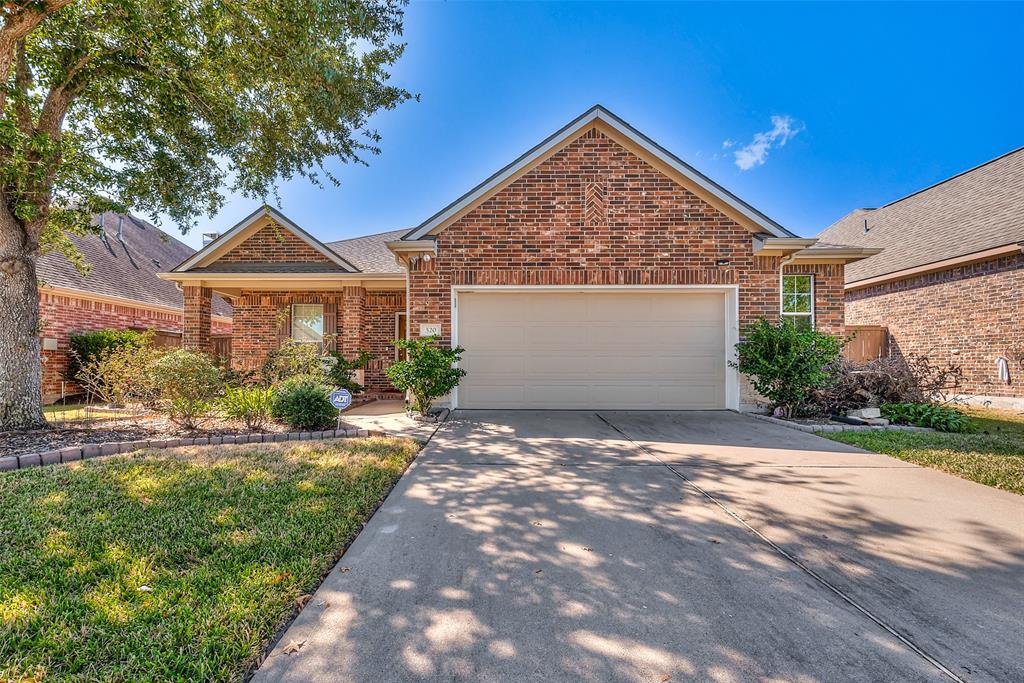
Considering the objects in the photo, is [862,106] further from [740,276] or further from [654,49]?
[740,276]

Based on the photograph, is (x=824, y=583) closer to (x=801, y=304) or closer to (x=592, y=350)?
(x=592, y=350)

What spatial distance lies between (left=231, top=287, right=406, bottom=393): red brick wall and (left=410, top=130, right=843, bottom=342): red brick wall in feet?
11.0

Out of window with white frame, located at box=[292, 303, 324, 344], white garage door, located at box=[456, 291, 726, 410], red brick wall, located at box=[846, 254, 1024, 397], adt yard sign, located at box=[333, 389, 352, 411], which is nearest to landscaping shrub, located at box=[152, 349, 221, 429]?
adt yard sign, located at box=[333, 389, 352, 411]

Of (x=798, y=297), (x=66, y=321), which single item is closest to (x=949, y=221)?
(x=798, y=297)

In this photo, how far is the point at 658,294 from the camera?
865 centimetres

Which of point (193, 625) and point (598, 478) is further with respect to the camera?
point (598, 478)

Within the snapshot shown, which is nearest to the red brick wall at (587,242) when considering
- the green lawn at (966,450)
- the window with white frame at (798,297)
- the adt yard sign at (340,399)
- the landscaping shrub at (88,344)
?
the window with white frame at (798,297)

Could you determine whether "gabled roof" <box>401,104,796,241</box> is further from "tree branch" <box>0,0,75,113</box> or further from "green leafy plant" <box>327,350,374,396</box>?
"tree branch" <box>0,0,75,113</box>

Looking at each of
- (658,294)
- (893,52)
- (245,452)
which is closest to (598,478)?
(245,452)

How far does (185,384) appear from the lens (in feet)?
19.8

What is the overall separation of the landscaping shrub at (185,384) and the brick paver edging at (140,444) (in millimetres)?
537

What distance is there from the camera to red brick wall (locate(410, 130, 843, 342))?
27.5 feet

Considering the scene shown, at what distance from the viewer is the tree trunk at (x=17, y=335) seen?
236 inches

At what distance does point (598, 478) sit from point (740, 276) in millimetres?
5930
